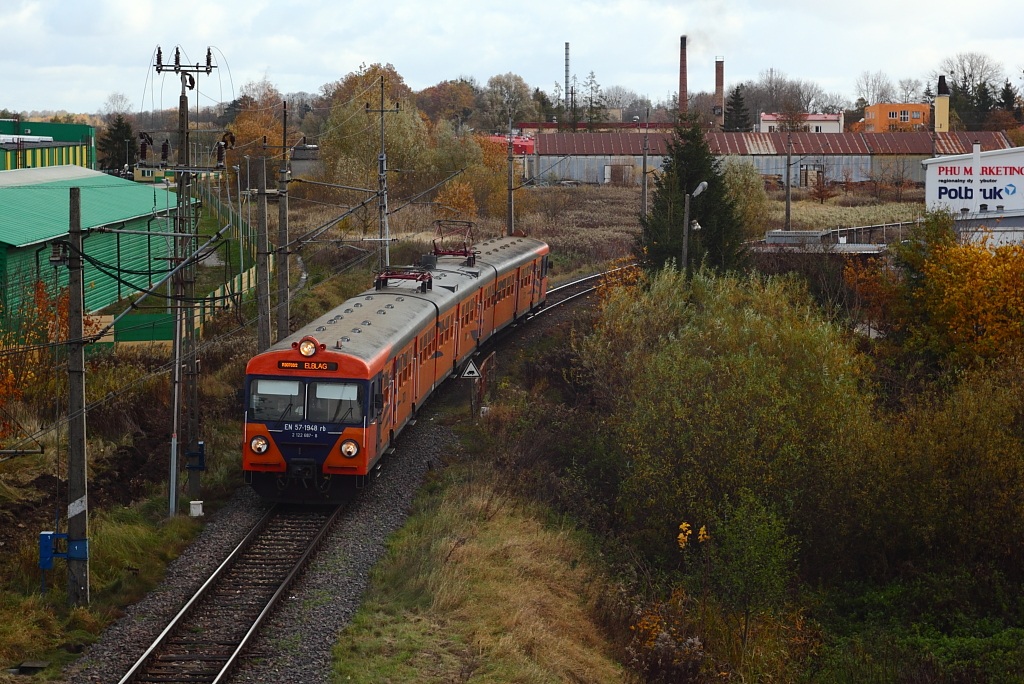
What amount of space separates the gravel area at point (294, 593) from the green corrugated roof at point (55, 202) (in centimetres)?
674

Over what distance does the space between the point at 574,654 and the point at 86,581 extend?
21.0ft

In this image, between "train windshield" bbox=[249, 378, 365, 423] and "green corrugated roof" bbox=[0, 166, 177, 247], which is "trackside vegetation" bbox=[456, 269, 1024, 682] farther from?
"green corrugated roof" bbox=[0, 166, 177, 247]

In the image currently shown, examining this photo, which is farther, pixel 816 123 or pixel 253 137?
pixel 816 123

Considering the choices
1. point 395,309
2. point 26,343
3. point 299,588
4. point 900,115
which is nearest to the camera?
point 299,588

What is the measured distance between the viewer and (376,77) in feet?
296

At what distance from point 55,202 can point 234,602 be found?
26.0 meters

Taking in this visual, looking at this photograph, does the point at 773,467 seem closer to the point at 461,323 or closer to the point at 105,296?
the point at 461,323

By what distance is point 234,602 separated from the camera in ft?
49.8

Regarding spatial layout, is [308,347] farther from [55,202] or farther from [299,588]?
[55,202]

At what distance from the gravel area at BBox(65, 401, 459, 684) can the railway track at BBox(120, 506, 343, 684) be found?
0.19 m

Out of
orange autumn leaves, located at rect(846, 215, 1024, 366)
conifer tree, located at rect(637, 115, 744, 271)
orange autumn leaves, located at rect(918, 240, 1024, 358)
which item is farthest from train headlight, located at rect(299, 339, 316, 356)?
orange autumn leaves, located at rect(918, 240, 1024, 358)

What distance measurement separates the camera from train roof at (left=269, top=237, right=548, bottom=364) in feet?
62.7

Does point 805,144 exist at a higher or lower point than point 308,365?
higher

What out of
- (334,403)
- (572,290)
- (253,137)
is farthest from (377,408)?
(253,137)
